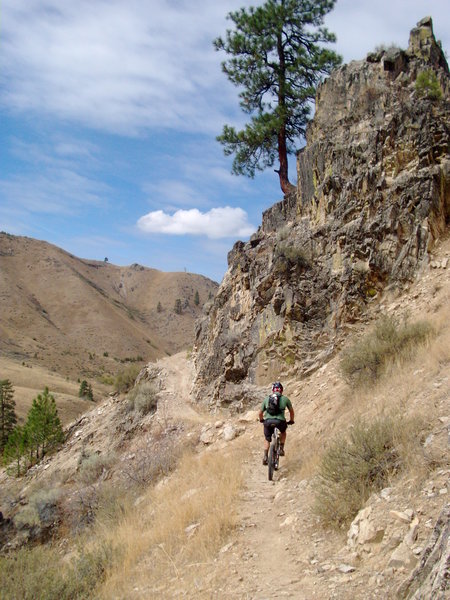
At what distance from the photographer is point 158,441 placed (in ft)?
47.0

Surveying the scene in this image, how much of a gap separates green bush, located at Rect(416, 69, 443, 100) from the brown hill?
61.1 m

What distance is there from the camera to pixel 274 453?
796 centimetres

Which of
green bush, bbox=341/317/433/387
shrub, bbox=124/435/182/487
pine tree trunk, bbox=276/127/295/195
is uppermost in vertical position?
pine tree trunk, bbox=276/127/295/195

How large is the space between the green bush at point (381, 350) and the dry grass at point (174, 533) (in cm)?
307

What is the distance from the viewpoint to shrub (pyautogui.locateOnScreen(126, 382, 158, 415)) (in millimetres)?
17547

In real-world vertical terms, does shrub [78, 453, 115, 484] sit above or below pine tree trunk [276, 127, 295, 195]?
below

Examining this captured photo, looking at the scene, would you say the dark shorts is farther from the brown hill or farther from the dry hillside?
the brown hill

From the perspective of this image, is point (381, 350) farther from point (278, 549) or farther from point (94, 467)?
point (94, 467)

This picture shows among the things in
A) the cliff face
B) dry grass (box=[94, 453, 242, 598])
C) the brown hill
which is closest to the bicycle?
dry grass (box=[94, 453, 242, 598])

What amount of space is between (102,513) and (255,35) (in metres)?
18.4

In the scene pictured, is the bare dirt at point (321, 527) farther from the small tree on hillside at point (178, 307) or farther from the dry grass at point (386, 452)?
the small tree on hillside at point (178, 307)

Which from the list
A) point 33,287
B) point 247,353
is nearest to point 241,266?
A: point 247,353

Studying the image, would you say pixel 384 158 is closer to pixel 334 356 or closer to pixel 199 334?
pixel 334 356

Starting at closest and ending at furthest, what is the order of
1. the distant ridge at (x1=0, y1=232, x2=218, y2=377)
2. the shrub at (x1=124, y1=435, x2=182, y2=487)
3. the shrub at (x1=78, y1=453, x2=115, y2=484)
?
the shrub at (x1=124, y1=435, x2=182, y2=487) < the shrub at (x1=78, y1=453, x2=115, y2=484) < the distant ridge at (x1=0, y1=232, x2=218, y2=377)
